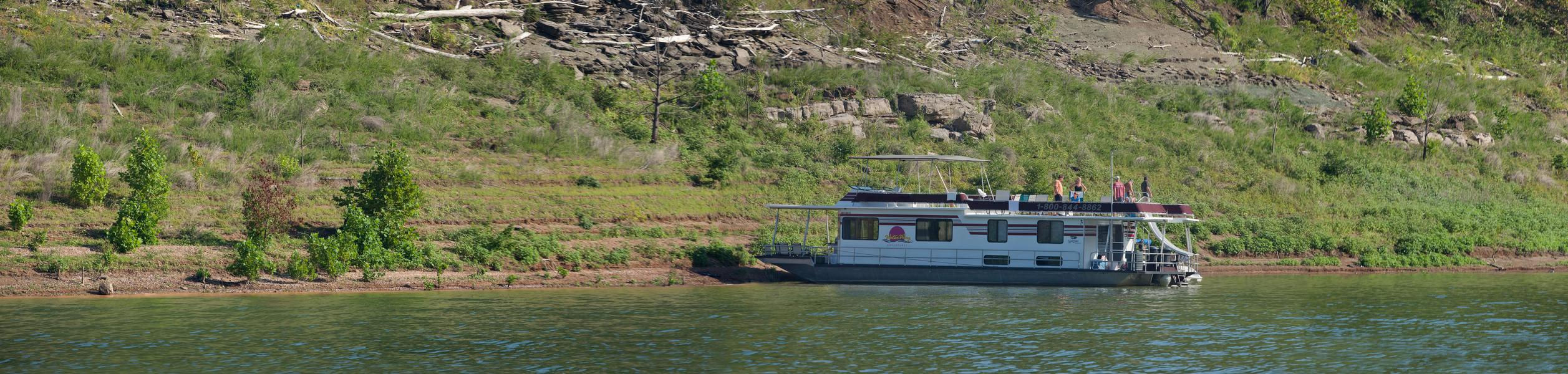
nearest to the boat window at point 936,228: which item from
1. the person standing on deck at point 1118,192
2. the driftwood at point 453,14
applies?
the person standing on deck at point 1118,192

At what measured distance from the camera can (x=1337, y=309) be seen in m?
32.0

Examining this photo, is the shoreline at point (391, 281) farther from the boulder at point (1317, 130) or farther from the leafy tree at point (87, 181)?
the boulder at point (1317, 130)

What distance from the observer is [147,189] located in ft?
116

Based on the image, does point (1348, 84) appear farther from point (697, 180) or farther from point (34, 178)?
point (34, 178)

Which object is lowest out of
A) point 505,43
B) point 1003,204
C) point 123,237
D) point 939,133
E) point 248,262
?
point 248,262

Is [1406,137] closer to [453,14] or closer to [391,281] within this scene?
[453,14]

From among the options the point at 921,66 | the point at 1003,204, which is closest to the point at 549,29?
the point at 921,66

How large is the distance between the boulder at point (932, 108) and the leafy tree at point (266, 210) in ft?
93.6

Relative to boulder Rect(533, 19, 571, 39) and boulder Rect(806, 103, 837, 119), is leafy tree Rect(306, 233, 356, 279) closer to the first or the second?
boulder Rect(806, 103, 837, 119)

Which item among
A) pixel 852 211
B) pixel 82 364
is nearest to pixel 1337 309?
pixel 852 211

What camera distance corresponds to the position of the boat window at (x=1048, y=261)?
3866 cm

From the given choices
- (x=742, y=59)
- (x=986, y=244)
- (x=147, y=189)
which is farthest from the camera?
(x=742, y=59)

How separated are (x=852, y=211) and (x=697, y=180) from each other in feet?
34.4

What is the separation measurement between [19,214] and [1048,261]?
28.0 m
